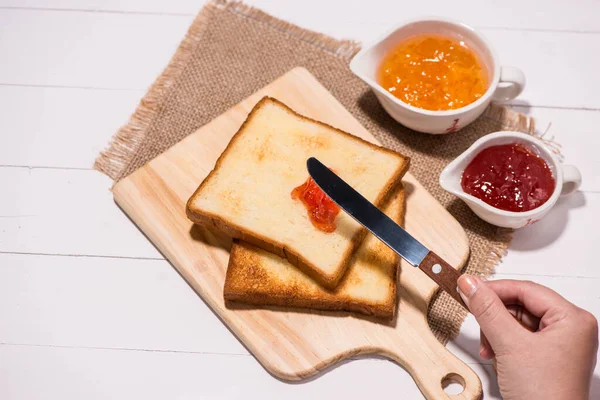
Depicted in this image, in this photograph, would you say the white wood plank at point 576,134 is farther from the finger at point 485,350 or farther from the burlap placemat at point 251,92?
→ the finger at point 485,350

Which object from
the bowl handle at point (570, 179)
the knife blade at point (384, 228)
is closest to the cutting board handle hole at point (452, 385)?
the knife blade at point (384, 228)

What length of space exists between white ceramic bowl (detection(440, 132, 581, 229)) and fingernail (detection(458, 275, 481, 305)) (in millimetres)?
499

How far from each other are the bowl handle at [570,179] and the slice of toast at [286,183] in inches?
28.8

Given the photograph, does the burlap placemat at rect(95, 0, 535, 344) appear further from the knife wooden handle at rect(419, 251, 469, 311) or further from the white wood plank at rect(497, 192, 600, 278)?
the knife wooden handle at rect(419, 251, 469, 311)

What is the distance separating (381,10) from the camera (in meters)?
3.71

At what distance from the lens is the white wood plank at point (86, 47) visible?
3461 mm

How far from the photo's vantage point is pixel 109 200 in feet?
10.1

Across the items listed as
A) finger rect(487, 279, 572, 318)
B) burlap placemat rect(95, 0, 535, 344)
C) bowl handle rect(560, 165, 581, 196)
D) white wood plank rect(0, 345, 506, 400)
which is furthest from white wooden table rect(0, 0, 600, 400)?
finger rect(487, 279, 572, 318)

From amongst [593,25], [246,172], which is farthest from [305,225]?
[593,25]

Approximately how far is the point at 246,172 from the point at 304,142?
31cm

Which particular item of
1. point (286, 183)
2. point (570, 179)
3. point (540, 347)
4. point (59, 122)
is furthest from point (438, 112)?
point (59, 122)

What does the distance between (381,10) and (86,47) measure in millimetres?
1777

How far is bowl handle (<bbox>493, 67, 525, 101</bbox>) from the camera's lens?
2975 mm

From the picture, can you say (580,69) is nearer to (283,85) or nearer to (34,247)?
(283,85)
